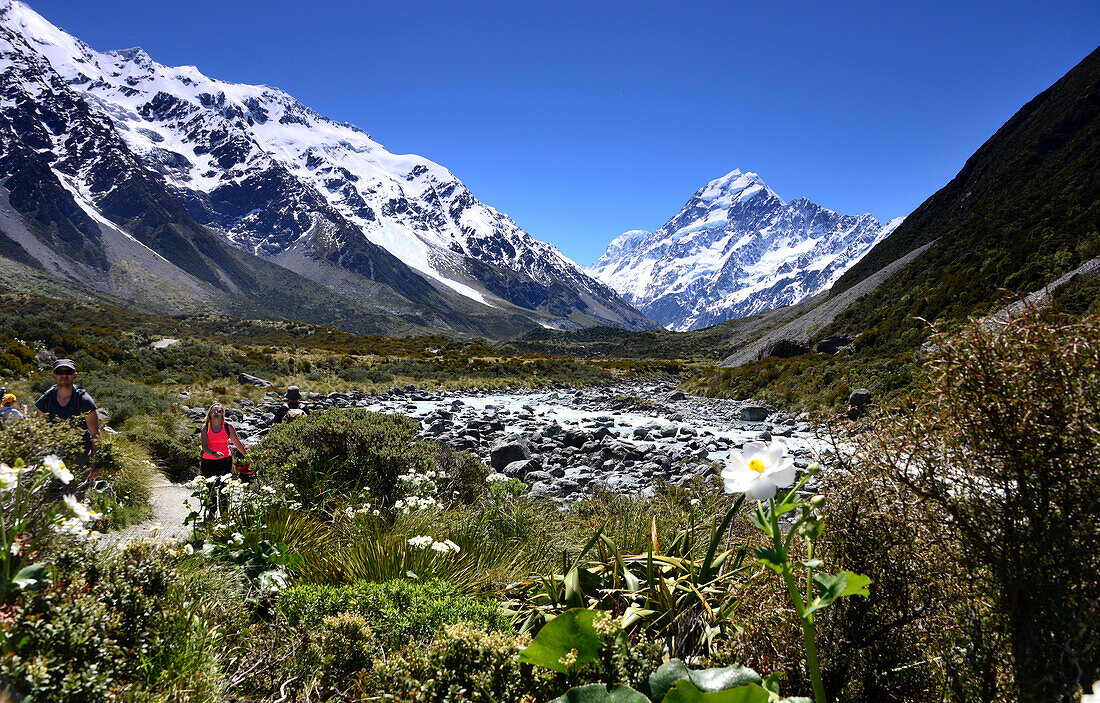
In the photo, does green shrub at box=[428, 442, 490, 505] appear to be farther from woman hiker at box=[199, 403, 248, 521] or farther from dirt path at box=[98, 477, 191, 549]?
dirt path at box=[98, 477, 191, 549]

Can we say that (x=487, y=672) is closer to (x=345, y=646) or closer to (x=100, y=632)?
(x=345, y=646)

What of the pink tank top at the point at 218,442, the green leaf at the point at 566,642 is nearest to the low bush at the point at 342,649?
the green leaf at the point at 566,642

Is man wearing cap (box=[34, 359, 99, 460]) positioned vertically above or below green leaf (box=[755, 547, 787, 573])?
below

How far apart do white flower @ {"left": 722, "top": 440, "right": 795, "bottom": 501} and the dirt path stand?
490 centimetres

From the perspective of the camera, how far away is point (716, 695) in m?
1.32

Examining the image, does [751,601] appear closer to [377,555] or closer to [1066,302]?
[377,555]

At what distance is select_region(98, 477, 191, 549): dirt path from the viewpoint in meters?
5.04

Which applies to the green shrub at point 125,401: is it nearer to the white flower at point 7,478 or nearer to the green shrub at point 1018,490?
the white flower at point 7,478

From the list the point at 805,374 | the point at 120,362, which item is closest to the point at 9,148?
the point at 120,362

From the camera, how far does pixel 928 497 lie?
1.72 metres

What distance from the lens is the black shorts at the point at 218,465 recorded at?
22.3ft

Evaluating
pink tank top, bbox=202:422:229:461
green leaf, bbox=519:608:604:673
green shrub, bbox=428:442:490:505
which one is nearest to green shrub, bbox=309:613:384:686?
green leaf, bbox=519:608:604:673

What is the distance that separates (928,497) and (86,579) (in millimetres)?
3328

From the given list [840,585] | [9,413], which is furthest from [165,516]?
[840,585]
